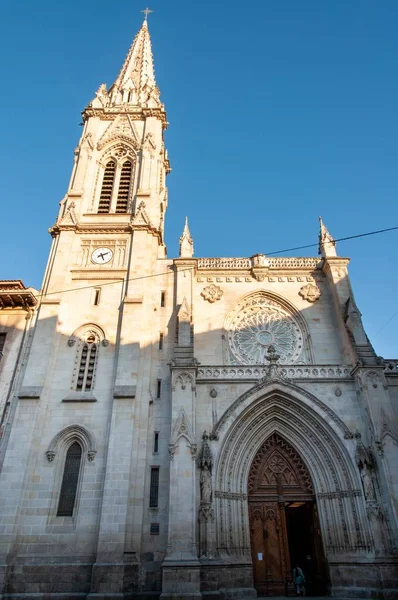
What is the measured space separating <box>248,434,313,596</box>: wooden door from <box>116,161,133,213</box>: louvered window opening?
15.2 m

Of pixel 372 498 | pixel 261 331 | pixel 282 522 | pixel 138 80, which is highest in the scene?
pixel 138 80

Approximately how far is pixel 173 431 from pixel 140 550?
4183 mm

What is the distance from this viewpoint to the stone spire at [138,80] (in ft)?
105

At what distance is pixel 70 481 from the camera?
16.5m

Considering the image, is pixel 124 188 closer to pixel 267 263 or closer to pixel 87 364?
pixel 267 263

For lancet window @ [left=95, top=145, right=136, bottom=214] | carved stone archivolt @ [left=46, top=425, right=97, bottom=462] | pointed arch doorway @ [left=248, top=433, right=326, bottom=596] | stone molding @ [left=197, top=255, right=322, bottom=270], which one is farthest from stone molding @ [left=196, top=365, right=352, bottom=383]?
lancet window @ [left=95, top=145, right=136, bottom=214]

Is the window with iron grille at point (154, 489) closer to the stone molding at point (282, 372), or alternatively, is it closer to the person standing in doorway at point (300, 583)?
the stone molding at point (282, 372)

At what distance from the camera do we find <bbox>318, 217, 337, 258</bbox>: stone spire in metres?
22.7

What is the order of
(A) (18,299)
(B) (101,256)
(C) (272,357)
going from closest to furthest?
(C) (272,357), (A) (18,299), (B) (101,256)

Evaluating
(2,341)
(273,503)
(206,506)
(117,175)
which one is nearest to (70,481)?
(206,506)

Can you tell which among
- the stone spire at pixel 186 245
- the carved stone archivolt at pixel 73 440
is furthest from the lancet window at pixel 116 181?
the carved stone archivolt at pixel 73 440

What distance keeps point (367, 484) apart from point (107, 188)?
20687 mm

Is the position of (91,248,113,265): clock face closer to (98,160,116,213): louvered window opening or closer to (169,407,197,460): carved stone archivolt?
(98,160,116,213): louvered window opening

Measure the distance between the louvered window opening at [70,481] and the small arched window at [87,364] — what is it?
2.45m
